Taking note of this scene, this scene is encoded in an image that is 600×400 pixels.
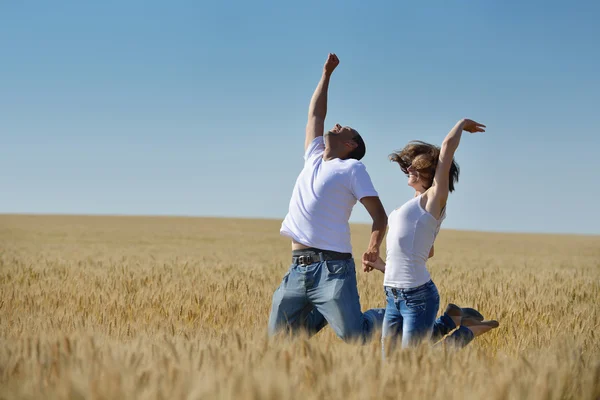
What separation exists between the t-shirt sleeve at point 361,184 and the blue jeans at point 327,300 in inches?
17.5

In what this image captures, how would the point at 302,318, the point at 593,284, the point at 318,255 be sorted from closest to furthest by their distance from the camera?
the point at 318,255 < the point at 302,318 < the point at 593,284

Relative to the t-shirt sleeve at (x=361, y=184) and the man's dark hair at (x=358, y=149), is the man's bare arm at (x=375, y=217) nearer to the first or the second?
the t-shirt sleeve at (x=361, y=184)

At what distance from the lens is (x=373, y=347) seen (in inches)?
115

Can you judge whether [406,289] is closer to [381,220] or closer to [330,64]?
[381,220]

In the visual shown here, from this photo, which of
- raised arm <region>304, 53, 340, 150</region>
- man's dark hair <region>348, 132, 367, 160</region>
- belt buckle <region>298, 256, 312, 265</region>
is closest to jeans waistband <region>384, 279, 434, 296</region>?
belt buckle <region>298, 256, 312, 265</region>

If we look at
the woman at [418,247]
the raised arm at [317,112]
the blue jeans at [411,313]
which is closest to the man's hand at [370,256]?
the woman at [418,247]

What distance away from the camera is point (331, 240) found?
396 cm

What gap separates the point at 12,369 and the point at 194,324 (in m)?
3.24

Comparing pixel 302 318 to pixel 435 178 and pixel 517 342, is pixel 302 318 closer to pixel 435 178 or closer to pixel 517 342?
pixel 435 178

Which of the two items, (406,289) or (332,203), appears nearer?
(406,289)

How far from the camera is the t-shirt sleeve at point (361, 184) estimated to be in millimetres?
3949

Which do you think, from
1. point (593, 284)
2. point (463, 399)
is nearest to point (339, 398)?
point (463, 399)

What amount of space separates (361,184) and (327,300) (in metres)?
0.76

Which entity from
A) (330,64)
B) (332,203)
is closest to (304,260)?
(332,203)
